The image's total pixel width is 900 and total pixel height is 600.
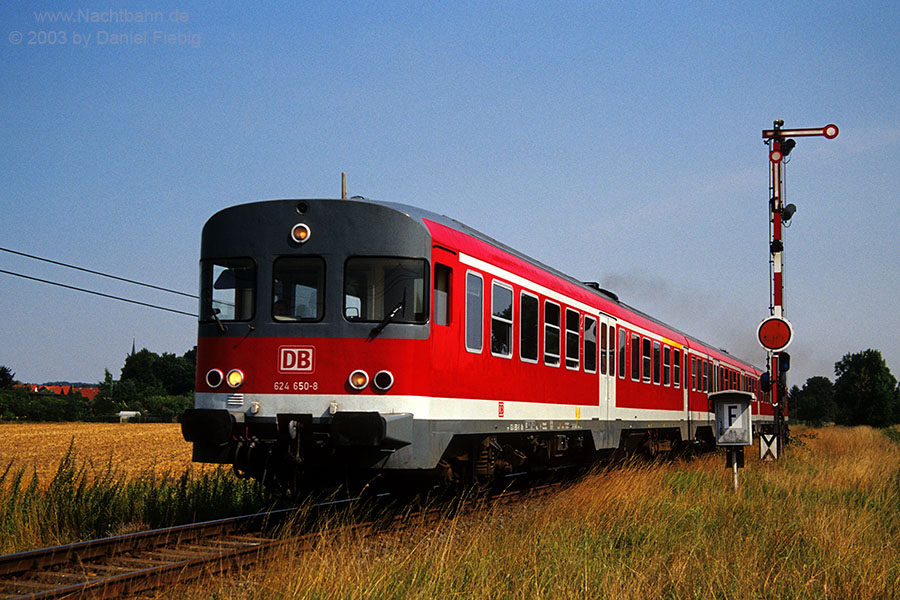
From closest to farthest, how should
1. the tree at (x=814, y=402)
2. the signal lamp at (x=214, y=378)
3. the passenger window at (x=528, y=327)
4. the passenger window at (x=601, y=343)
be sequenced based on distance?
the signal lamp at (x=214, y=378), the passenger window at (x=528, y=327), the passenger window at (x=601, y=343), the tree at (x=814, y=402)

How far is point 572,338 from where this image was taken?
13086 millimetres

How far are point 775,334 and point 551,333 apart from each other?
5.21 metres

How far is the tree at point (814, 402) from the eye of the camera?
133m

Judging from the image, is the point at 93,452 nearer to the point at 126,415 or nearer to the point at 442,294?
the point at 442,294

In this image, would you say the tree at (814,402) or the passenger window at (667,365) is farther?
the tree at (814,402)

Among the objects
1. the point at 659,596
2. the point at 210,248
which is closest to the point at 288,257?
the point at 210,248

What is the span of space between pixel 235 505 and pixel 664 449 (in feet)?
37.5

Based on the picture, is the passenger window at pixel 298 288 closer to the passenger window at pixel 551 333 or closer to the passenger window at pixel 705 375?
the passenger window at pixel 551 333

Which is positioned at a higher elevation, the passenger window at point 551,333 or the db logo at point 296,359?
the passenger window at point 551,333

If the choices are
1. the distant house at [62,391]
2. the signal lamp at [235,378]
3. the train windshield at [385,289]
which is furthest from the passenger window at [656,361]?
the distant house at [62,391]

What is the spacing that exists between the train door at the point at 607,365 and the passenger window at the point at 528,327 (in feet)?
10.9

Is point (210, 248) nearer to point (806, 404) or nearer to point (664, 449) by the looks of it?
point (664, 449)

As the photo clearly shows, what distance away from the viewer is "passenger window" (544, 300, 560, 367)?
39.1 ft

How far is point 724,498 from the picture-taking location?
11.4 meters
